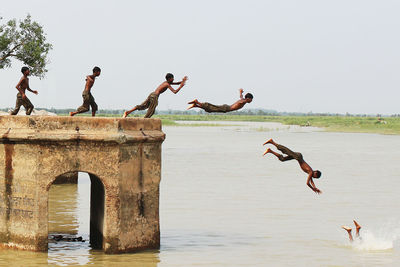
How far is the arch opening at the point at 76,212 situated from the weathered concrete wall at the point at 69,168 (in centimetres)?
76

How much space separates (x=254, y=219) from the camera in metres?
18.7

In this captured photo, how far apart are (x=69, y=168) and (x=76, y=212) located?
265 inches

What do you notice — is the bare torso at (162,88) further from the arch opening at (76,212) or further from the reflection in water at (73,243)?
the reflection in water at (73,243)

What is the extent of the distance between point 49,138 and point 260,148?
3877 cm

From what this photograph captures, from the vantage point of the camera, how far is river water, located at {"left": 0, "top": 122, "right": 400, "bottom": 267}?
44.3 feet

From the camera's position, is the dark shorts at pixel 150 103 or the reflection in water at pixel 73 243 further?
the dark shorts at pixel 150 103

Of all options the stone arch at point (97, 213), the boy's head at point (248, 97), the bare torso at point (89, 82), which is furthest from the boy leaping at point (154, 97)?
the stone arch at point (97, 213)

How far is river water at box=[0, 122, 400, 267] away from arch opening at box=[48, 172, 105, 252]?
0.13ft

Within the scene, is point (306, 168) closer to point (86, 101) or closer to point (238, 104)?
point (238, 104)

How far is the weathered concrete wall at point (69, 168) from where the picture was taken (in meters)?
12.2

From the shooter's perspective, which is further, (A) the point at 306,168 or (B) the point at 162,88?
(A) the point at 306,168

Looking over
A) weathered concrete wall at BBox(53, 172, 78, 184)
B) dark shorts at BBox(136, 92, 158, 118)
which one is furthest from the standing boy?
weathered concrete wall at BBox(53, 172, 78, 184)

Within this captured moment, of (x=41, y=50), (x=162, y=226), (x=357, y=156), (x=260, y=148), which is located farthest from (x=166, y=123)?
(x=162, y=226)

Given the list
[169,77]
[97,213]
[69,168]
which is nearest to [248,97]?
[169,77]
